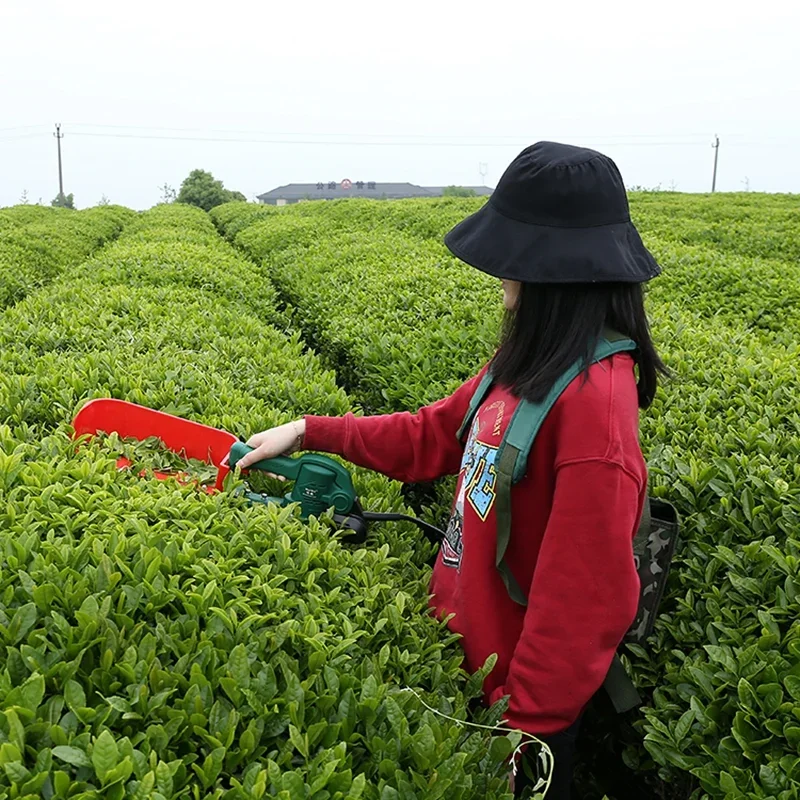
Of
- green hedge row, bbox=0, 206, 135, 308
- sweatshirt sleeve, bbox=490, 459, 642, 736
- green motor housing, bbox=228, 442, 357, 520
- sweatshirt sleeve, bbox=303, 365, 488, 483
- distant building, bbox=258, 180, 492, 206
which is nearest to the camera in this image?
sweatshirt sleeve, bbox=490, 459, 642, 736

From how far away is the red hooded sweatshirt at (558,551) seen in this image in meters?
1.53

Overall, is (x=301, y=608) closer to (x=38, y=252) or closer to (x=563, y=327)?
(x=563, y=327)

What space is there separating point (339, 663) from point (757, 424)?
68.3 inches

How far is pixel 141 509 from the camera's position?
1896mm

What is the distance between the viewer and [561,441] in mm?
1573

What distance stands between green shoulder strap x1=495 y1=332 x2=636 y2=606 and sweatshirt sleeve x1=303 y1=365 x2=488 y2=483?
516 millimetres

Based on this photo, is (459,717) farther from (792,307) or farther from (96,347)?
(792,307)

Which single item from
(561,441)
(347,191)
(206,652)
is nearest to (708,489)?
(561,441)

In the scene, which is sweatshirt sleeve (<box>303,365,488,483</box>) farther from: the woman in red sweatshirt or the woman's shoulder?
the woman's shoulder

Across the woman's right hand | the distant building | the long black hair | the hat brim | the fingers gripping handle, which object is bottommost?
the fingers gripping handle

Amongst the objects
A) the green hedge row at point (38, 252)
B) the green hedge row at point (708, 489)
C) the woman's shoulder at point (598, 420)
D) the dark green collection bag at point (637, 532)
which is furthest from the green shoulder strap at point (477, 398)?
the green hedge row at point (38, 252)

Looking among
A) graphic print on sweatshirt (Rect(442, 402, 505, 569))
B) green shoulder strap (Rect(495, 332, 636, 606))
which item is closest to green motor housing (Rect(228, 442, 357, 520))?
graphic print on sweatshirt (Rect(442, 402, 505, 569))

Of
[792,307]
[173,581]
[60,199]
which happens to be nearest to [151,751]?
[173,581]

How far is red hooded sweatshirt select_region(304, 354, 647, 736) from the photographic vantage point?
5.01 ft
